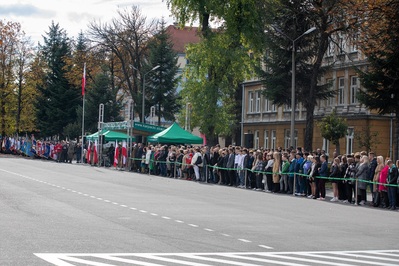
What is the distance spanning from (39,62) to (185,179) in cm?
5540

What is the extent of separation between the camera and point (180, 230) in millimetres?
17234

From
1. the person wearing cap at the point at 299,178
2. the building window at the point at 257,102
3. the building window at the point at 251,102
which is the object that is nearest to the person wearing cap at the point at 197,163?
the person wearing cap at the point at 299,178

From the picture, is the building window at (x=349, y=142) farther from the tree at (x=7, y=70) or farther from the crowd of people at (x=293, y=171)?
the tree at (x=7, y=70)

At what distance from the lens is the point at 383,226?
2069 centimetres

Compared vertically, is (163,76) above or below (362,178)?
above

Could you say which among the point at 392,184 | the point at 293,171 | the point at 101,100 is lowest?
the point at 392,184

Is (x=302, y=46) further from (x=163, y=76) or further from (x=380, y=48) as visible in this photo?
(x=163, y=76)

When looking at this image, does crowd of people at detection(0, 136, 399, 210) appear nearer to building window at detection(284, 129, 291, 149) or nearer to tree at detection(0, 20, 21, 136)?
building window at detection(284, 129, 291, 149)

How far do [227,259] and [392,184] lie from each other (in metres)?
15.9

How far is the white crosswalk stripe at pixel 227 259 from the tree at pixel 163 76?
68.5m

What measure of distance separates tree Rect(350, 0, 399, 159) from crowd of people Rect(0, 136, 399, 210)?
17.2 feet

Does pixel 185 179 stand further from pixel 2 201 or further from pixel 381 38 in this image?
pixel 2 201

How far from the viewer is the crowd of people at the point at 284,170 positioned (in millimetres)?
29266

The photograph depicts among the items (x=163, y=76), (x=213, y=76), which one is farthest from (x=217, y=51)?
(x=163, y=76)
